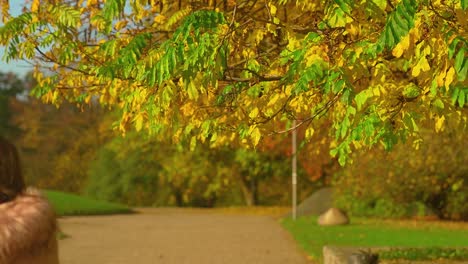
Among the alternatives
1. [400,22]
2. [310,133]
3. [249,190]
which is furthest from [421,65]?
[249,190]

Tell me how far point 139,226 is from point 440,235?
960cm

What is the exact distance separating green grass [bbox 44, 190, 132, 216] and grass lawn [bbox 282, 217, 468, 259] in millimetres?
10395

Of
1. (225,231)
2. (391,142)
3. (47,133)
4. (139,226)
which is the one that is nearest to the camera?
(391,142)

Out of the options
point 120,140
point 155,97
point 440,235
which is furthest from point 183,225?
point 155,97

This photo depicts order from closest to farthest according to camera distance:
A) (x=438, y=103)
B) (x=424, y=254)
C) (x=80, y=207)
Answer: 1. (x=438, y=103)
2. (x=424, y=254)
3. (x=80, y=207)

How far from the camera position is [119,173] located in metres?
46.8

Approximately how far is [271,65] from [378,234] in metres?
13.5

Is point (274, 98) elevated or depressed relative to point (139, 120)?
elevated

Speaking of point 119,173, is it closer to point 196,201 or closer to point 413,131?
point 196,201

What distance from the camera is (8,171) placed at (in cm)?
317

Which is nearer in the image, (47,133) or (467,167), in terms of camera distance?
(467,167)

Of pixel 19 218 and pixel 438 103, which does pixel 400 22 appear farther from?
pixel 19 218

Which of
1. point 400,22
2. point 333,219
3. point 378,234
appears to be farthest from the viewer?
point 333,219

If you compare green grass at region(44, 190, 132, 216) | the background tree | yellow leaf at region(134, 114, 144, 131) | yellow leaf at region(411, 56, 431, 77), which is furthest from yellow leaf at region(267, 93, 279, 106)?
the background tree
